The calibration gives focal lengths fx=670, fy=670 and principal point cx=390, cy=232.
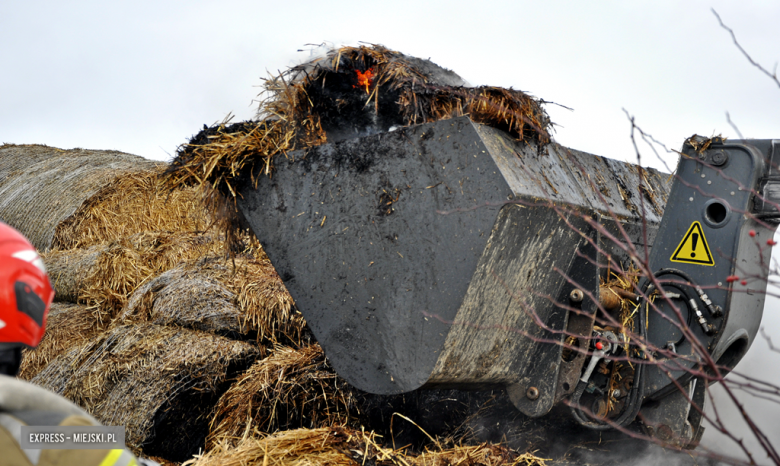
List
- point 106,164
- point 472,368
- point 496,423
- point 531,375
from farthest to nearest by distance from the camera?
point 106,164, point 496,423, point 531,375, point 472,368

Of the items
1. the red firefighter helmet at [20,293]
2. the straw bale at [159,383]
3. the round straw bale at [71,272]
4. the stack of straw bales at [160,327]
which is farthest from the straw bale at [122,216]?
the red firefighter helmet at [20,293]

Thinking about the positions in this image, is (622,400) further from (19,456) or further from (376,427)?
(19,456)

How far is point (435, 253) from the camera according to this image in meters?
2.69

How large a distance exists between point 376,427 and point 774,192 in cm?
222

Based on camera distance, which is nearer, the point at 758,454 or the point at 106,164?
the point at 758,454

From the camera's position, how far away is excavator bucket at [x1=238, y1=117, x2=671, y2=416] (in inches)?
104

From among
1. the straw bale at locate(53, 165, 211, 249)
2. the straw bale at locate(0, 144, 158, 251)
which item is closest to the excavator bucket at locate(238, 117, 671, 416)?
the straw bale at locate(53, 165, 211, 249)

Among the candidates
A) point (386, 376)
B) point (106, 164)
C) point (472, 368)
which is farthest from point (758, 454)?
point (106, 164)

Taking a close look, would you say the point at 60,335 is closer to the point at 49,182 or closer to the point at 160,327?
the point at 160,327

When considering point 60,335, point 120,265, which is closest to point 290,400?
point 60,335

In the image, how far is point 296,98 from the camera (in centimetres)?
316

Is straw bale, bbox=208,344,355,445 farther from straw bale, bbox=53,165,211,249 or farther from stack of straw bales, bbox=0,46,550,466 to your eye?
straw bale, bbox=53,165,211,249

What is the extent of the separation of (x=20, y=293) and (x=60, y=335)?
525 cm

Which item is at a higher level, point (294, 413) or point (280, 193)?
point (280, 193)
